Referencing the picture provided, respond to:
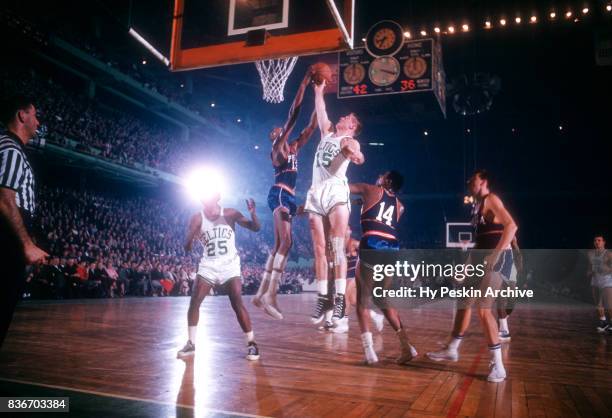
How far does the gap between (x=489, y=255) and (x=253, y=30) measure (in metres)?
5.49

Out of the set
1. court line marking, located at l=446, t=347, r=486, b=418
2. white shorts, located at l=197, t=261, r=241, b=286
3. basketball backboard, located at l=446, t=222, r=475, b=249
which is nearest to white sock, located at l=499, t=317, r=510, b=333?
court line marking, located at l=446, t=347, r=486, b=418

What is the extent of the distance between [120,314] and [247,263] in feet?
53.6

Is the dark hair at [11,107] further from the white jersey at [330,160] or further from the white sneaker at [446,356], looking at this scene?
the white sneaker at [446,356]

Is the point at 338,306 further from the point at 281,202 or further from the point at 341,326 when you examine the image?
the point at 281,202

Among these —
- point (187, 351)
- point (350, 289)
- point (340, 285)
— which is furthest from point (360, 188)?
point (350, 289)

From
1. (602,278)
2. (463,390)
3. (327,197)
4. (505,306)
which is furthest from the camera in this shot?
(602,278)

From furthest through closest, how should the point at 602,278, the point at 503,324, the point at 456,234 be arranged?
1. the point at 456,234
2. the point at 602,278
3. the point at 503,324

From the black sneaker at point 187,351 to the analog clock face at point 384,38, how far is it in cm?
994

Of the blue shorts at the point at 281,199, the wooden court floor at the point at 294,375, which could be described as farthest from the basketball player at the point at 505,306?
the blue shorts at the point at 281,199

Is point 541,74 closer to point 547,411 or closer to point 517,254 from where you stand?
point 517,254

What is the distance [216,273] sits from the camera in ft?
15.3

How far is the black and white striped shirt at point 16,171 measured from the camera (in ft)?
9.23

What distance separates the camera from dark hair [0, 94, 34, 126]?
121 inches

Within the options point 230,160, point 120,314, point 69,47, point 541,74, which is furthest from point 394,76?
point 230,160
